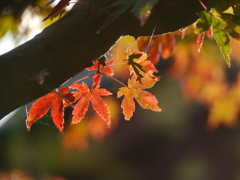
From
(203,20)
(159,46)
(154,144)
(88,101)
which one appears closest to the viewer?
(203,20)

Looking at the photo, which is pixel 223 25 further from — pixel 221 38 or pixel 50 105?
pixel 50 105

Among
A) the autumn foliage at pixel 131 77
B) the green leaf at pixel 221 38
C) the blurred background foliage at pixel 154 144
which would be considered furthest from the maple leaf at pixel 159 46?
the blurred background foliage at pixel 154 144

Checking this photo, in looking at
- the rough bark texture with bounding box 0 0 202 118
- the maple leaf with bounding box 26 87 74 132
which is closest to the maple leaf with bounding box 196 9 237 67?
the rough bark texture with bounding box 0 0 202 118

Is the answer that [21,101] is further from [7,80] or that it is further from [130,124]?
[130,124]

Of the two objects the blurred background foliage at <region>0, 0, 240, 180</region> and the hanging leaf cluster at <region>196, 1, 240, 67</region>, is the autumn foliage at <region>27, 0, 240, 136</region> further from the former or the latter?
the blurred background foliage at <region>0, 0, 240, 180</region>

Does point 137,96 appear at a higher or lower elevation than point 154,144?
higher

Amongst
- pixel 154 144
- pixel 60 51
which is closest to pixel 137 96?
pixel 60 51

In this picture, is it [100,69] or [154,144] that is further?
[154,144]
